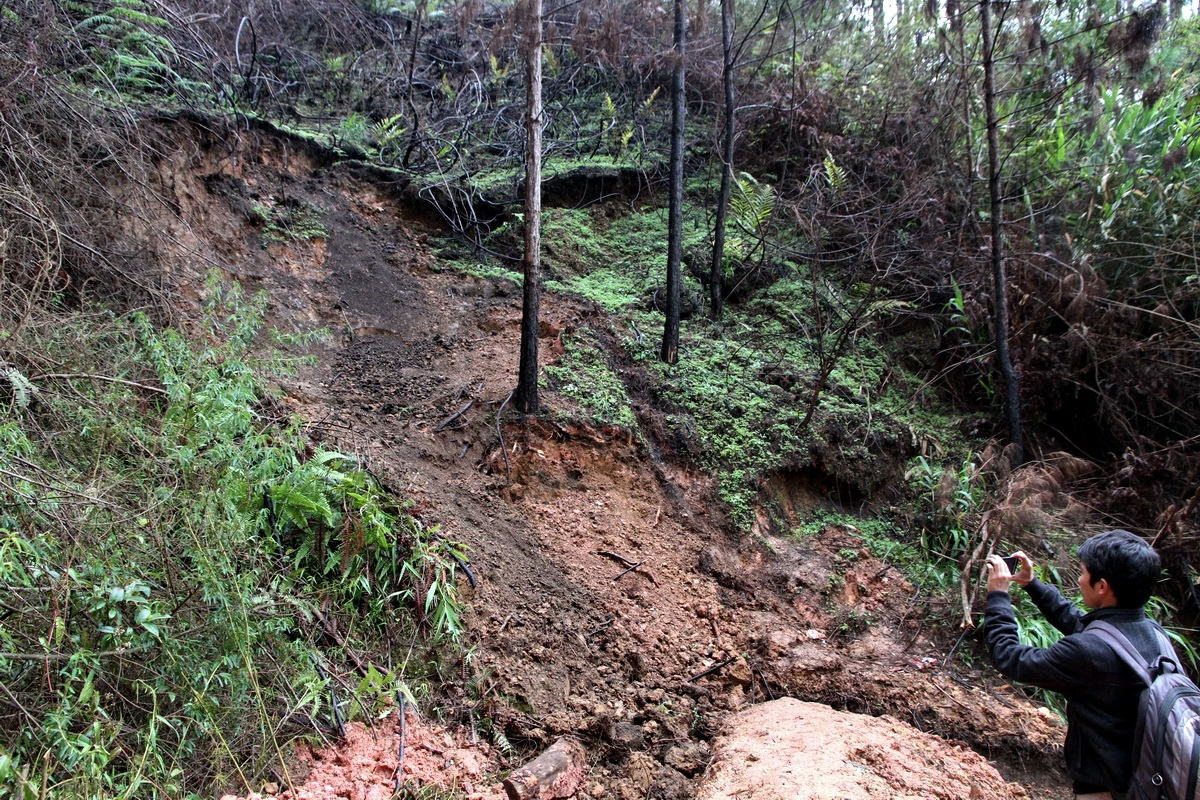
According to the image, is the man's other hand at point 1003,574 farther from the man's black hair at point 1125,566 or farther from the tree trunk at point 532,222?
the tree trunk at point 532,222

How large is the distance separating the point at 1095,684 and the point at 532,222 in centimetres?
494

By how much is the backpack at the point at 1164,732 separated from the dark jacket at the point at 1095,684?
0.04m

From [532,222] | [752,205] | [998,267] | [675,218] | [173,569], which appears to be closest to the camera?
[173,569]

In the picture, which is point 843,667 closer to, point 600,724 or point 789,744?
point 789,744

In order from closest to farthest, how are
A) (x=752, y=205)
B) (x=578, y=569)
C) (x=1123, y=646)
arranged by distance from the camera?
(x=1123, y=646), (x=578, y=569), (x=752, y=205)

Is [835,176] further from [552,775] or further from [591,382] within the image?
[552,775]

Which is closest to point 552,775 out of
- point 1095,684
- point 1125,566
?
point 1095,684

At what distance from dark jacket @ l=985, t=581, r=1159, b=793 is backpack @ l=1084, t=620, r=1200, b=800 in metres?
0.04

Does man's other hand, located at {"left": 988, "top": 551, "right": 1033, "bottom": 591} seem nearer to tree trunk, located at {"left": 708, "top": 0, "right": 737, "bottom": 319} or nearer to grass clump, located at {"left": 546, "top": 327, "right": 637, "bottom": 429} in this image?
grass clump, located at {"left": 546, "top": 327, "right": 637, "bottom": 429}

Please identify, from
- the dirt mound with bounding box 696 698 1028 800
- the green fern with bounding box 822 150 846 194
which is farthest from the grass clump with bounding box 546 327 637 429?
the green fern with bounding box 822 150 846 194

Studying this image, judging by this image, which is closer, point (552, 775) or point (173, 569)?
point (173, 569)

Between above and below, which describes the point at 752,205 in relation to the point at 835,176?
below

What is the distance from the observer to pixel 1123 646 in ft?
8.13

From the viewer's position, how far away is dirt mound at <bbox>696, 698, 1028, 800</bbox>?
3.63 metres
